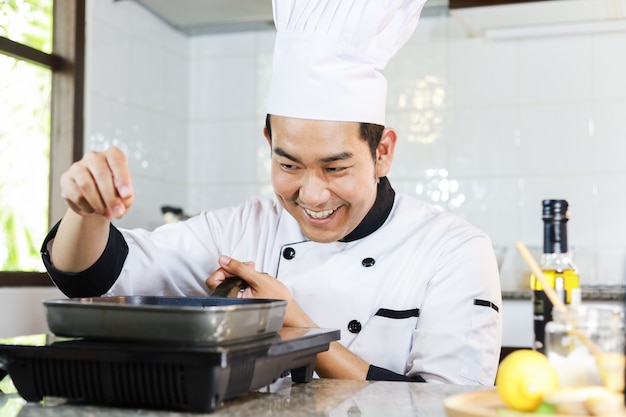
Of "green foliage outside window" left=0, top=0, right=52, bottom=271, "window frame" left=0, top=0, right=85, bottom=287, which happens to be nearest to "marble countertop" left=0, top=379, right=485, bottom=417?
"green foliage outside window" left=0, top=0, right=52, bottom=271

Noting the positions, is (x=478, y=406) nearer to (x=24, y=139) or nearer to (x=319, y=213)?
(x=319, y=213)

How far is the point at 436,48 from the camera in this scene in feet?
12.0

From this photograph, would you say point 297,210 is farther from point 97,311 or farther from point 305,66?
point 97,311

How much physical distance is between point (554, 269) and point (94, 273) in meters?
0.92

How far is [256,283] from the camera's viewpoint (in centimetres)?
147

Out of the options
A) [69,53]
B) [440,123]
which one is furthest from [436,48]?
[69,53]

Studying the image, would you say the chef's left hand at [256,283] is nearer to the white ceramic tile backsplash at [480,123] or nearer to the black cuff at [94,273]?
the black cuff at [94,273]

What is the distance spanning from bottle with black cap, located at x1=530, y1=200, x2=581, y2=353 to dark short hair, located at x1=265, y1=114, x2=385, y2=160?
623mm

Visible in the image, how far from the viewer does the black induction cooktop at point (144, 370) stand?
3.26 ft

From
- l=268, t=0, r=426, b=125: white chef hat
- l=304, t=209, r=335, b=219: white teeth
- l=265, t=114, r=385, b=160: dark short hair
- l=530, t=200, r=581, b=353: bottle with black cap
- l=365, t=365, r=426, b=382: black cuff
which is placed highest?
l=268, t=0, r=426, b=125: white chef hat

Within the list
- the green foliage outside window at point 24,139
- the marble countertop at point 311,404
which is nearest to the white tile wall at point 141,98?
the green foliage outside window at point 24,139

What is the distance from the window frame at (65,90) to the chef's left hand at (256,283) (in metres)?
1.80

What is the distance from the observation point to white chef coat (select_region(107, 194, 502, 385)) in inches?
63.2

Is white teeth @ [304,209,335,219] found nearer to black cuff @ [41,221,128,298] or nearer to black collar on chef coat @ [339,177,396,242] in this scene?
black collar on chef coat @ [339,177,396,242]
